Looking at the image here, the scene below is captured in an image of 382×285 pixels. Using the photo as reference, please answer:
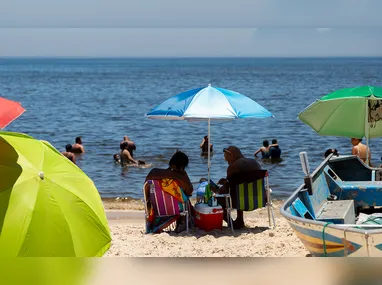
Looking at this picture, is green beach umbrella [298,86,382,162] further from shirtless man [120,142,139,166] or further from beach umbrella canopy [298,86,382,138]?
shirtless man [120,142,139,166]

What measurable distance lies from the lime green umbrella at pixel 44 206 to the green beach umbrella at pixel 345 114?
6585 millimetres

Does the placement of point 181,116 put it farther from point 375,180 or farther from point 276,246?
point 375,180

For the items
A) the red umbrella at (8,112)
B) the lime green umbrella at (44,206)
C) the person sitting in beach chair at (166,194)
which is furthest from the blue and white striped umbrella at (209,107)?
the lime green umbrella at (44,206)

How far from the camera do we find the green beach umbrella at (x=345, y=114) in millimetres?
9702

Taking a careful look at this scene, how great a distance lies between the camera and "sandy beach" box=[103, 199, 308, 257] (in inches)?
315

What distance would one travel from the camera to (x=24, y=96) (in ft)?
196

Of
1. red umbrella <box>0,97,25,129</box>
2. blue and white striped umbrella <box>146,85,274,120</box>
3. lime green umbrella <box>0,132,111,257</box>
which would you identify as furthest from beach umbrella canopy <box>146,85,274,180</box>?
lime green umbrella <box>0,132,111,257</box>

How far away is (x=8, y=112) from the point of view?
450 cm

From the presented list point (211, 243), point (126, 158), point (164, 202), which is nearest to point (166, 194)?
point (164, 202)

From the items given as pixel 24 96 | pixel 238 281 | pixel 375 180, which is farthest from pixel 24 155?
pixel 24 96

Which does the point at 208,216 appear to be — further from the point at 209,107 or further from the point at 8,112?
the point at 8,112

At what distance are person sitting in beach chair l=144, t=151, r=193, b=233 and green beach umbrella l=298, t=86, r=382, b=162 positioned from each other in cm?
241

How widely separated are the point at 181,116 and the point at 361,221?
2.55m

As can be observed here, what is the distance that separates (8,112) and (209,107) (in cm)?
446
